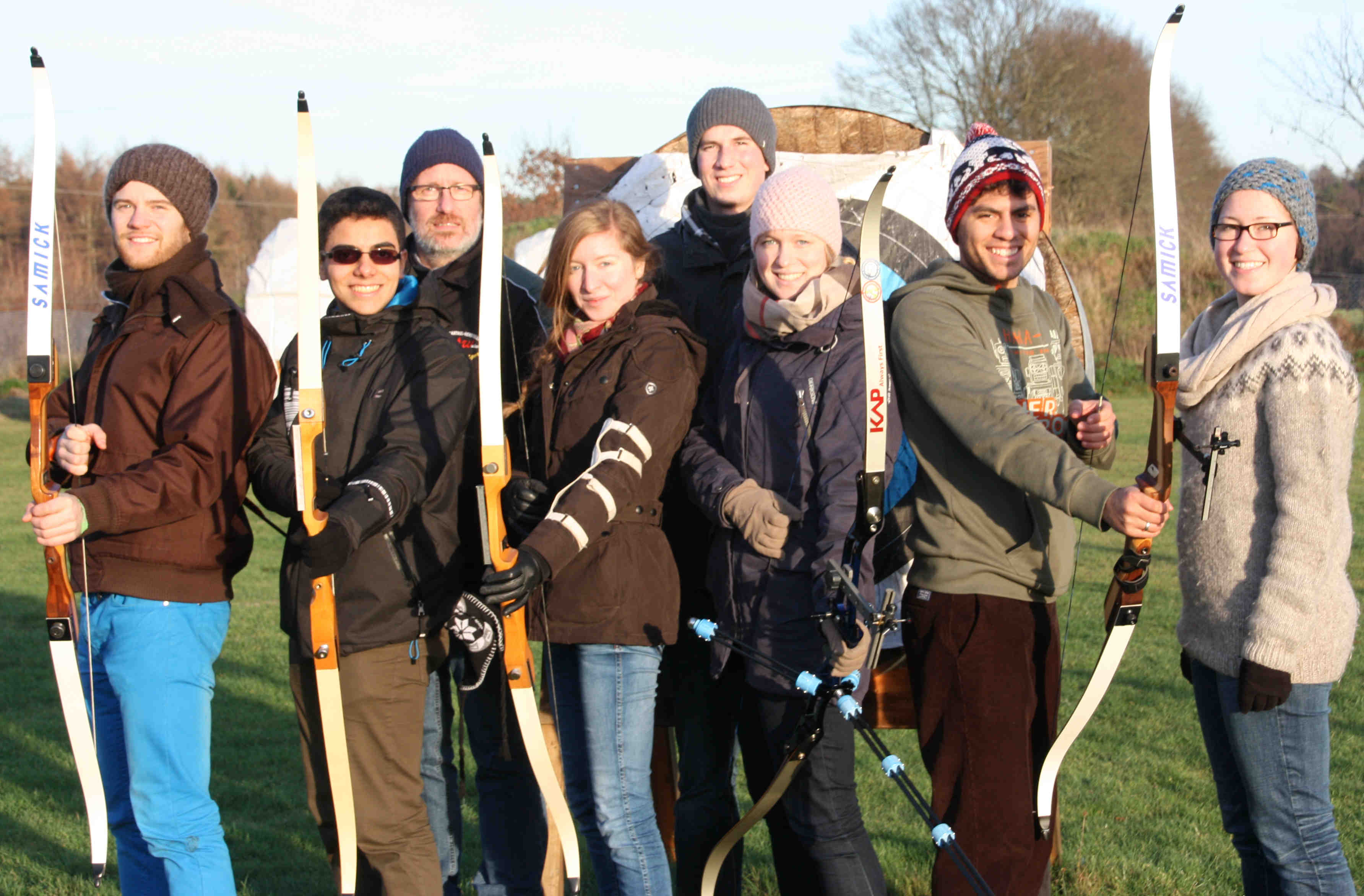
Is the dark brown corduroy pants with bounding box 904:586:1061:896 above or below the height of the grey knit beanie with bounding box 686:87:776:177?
below

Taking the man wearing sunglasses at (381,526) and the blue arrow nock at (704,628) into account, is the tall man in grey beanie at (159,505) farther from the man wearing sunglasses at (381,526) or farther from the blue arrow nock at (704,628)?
the blue arrow nock at (704,628)

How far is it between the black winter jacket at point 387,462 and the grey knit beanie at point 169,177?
1.38ft

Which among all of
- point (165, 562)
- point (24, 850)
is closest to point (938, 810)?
point (165, 562)

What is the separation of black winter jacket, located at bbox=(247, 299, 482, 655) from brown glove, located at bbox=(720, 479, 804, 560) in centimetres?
65

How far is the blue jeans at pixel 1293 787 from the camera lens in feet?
7.67

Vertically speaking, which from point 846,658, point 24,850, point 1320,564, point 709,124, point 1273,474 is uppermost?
point 709,124

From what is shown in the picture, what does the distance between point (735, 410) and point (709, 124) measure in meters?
1.07

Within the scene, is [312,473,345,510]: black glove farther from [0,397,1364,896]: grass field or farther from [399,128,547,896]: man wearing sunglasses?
[0,397,1364,896]: grass field

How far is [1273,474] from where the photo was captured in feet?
7.83

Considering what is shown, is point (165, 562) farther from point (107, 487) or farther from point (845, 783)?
point (845, 783)

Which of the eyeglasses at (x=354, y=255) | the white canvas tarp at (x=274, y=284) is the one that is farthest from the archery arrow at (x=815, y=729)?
the white canvas tarp at (x=274, y=284)

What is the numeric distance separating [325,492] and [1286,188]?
2016 mm

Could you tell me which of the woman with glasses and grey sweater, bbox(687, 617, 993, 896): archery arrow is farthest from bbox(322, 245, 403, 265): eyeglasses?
the woman with glasses and grey sweater

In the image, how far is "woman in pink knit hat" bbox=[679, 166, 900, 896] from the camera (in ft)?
8.06
